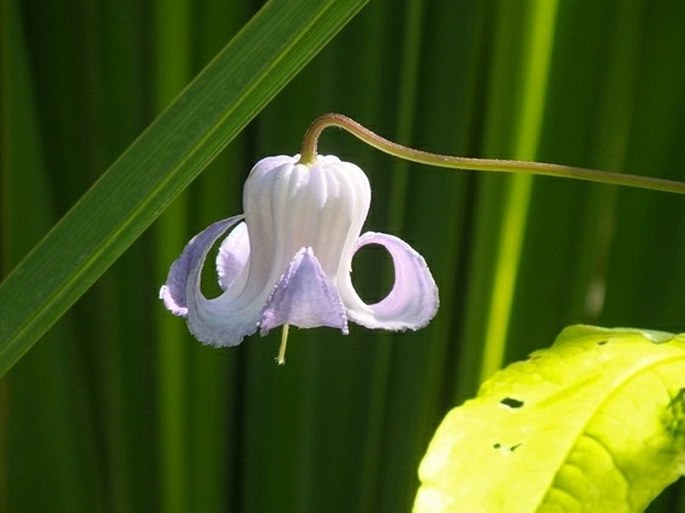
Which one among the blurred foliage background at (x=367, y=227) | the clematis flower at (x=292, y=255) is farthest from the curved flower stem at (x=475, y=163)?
the blurred foliage background at (x=367, y=227)

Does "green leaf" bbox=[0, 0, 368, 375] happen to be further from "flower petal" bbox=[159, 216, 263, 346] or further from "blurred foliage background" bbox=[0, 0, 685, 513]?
"blurred foliage background" bbox=[0, 0, 685, 513]

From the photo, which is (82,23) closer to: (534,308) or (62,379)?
(62,379)

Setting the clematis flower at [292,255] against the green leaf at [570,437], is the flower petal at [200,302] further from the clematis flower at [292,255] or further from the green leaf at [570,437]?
the green leaf at [570,437]

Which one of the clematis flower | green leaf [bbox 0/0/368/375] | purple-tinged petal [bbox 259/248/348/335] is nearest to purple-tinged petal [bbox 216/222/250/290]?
the clematis flower

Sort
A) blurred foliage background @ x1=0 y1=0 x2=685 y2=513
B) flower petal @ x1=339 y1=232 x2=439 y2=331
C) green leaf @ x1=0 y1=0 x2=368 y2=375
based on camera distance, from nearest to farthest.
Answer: green leaf @ x1=0 y1=0 x2=368 y2=375 < flower petal @ x1=339 y1=232 x2=439 y2=331 < blurred foliage background @ x1=0 y1=0 x2=685 y2=513

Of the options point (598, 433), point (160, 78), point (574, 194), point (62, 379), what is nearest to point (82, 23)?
point (160, 78)

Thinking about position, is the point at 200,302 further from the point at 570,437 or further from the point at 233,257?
the point at 570,437
